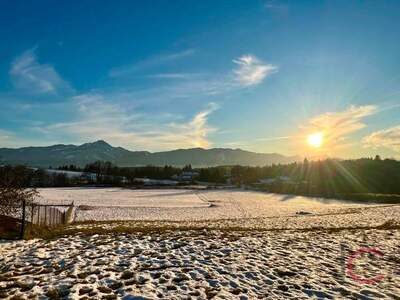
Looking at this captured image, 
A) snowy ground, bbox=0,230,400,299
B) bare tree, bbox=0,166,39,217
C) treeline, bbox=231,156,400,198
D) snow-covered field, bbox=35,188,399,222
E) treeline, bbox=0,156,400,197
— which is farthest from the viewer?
treeline, bbox=0,156,400,197

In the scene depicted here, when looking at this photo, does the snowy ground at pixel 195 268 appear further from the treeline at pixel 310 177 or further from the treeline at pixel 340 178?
the treeline at pixel 340 178

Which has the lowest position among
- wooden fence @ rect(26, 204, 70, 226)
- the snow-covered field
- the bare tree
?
the snow-covered field

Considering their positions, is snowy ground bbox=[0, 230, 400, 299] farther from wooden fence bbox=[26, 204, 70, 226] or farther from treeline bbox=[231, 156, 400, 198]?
treeline bbox=[231, 156, 400, 198]

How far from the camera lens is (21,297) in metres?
7.85

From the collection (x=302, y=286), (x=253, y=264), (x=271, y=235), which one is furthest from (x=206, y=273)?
(x=271, y=235)

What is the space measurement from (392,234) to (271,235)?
25.8 feet

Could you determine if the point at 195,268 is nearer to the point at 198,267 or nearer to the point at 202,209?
the point at 198,267

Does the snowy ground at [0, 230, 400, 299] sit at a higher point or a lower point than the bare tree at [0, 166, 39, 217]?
lower

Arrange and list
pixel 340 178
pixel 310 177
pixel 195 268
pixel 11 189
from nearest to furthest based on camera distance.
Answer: pixel 195 268 → pixel 11 189 → pixel 340 178 → pixel 310 177

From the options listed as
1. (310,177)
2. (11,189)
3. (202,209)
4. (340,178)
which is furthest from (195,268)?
(310,177)

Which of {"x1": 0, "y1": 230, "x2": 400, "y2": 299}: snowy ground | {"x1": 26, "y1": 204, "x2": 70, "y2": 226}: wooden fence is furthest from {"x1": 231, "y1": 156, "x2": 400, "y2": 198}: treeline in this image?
{"x1": 0, "y1": 230, "x2": 400, "y2": 299}: snowy ground

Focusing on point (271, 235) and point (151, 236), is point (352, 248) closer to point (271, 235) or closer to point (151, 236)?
point (271, 235)

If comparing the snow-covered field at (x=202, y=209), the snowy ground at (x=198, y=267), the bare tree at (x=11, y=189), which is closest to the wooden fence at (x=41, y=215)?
the bare tree at (x=11, y=189)

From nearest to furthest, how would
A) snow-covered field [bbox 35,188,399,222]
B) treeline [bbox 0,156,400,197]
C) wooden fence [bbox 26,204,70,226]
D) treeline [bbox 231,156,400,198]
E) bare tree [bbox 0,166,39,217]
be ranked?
1. bare tree [bbox 0,166,39,217]
2. wooden fence [bbox 26,204,70,226]
3. snow-covered field [bbox 35,188,399,222]
4. treeline [bbox 231,156,400,198]
5. treeline [bbox 0,156,400,197]
